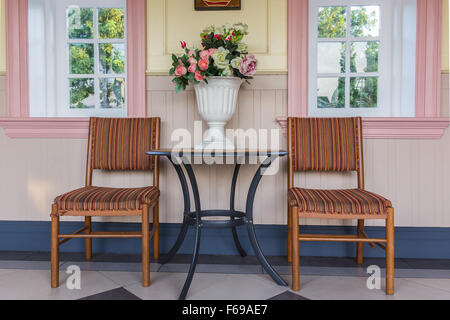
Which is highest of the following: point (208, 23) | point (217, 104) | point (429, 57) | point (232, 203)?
point (208, 23)

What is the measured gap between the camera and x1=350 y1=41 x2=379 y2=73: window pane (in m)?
2.45

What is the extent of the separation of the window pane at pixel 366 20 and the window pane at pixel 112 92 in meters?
1.75

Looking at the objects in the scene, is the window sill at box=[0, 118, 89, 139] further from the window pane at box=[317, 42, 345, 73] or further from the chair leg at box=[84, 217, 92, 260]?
the window pane at box=[317, 42, 345, 73]

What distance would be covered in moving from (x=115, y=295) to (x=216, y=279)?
55cm

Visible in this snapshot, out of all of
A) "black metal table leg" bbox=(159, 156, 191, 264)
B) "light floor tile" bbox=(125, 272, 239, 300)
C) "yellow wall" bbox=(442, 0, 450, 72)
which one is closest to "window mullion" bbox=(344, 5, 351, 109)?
"yellow wall" bbox=(442, 0, 450, 72)

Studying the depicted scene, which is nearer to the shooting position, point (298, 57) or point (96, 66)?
point (298, 57)

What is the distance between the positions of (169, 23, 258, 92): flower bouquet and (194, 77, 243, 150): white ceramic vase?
51mm

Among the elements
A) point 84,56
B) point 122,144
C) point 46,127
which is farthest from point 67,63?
point 122,144

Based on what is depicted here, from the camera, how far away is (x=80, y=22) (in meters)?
2.54

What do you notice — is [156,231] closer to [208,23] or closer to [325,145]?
[325,145]

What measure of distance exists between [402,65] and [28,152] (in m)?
2.73

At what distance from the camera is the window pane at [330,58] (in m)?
2.47
